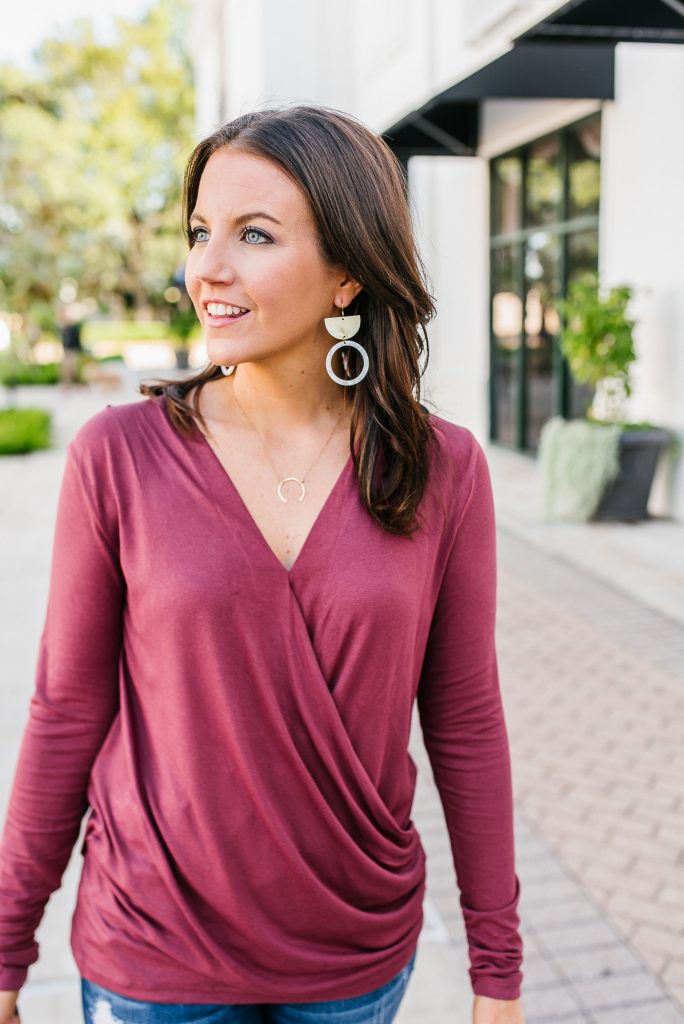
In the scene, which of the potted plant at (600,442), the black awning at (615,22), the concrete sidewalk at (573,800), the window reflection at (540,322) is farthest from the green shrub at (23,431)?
the black awning at (615,22)

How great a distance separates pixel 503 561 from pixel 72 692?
6.81 metres

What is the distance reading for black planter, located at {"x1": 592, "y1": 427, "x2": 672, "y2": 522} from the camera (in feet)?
29.1

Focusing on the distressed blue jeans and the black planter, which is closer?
the distressed blue jeans

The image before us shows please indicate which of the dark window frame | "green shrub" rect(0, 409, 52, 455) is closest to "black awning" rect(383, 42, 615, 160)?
the dark window frame

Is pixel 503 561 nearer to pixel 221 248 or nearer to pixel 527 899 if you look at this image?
pixel 527 899

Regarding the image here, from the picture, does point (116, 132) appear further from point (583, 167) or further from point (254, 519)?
point (254, 519)

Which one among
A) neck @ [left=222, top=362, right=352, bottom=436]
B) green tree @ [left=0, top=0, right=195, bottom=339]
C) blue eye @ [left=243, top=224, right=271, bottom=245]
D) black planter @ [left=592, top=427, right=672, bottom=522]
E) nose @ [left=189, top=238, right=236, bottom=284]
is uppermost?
green tree @ [left=0, top=0, right=195, bottom=339]

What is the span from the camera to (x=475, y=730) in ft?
5.30

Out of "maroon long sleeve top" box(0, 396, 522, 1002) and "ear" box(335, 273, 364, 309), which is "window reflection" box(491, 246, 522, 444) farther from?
"maroon long sleeve top" box(0, 396, 522, 1002)

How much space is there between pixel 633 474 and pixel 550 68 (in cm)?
371

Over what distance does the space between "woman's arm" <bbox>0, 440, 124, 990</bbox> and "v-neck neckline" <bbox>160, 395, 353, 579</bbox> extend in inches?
6.2

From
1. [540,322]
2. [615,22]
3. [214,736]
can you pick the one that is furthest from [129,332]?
[214,736]

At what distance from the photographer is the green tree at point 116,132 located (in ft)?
112

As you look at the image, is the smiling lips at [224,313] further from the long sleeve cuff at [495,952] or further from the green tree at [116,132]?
the green tree at [116,132]
